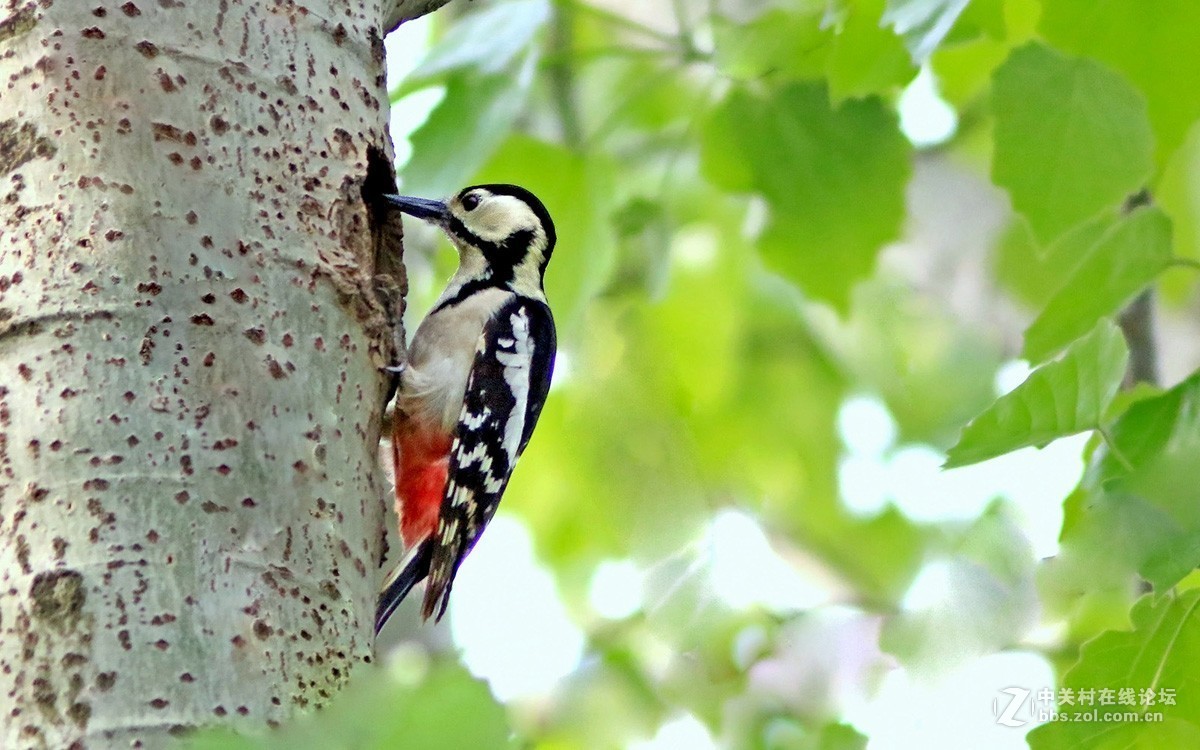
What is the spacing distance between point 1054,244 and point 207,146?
50.8 inches

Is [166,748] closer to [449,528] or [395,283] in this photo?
[395,283]

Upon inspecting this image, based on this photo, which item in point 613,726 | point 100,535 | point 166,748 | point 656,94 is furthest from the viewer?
point 656,94

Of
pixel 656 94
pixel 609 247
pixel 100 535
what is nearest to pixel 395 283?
pixel 609 247

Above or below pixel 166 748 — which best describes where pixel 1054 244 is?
above

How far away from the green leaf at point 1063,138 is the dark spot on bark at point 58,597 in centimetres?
149

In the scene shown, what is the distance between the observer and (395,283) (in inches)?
92.0

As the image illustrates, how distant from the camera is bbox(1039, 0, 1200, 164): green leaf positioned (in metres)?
2.07

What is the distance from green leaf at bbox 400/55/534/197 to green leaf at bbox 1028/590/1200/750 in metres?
1.29

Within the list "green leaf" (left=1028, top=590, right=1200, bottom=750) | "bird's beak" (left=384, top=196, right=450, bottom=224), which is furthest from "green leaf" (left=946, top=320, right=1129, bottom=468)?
"bird's beak" (left=384, top=196, right=450, bottom=224)

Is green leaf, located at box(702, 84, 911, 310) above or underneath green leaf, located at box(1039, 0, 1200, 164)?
above

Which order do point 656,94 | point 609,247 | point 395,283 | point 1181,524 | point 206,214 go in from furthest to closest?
point 656,94
point 609,247
point 395,283
point 206,214
point 1181,524

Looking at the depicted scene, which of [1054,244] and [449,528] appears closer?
[1054,244]

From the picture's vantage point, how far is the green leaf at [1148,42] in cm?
207

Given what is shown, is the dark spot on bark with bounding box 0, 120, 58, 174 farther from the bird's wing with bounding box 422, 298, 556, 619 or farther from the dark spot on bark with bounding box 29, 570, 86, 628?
the bird's wing with bounding box 422, 298, 556, 619
